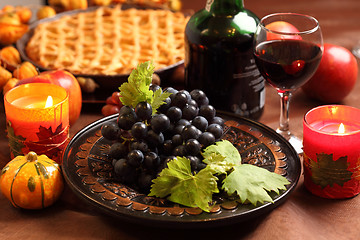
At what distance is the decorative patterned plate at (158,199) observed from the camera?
69 cm

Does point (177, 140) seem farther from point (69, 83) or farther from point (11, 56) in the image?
point (11, 56)

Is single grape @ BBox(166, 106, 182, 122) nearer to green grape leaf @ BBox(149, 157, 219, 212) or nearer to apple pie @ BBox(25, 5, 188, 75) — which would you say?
green grape leaf @ BBox(149, 157, 219, 212)

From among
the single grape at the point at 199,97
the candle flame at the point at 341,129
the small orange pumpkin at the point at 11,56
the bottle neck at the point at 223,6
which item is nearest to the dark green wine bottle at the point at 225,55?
the bottle neck at the point at 223,6

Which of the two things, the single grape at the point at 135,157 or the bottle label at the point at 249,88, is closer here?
the single grape at the point at 135,157

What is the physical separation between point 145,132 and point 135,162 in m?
0.05

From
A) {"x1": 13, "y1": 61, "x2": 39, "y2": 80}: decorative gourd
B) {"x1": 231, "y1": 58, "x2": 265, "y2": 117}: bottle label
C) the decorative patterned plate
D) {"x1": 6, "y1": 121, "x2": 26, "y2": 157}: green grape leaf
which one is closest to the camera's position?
the decorative patterned plate

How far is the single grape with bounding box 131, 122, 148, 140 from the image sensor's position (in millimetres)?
761

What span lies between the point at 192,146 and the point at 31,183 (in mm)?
254

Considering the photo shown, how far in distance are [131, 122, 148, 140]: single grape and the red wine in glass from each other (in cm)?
28

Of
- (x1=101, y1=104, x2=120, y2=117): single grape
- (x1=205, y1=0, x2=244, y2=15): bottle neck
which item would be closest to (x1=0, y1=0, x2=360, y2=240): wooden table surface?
(x1=101, y1=104, x2=120, y2=117): single grape

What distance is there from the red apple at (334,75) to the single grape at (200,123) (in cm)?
40

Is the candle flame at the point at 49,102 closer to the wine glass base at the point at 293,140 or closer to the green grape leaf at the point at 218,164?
the green grape leaf at the point at 218,164

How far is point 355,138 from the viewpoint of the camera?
0.77 meters

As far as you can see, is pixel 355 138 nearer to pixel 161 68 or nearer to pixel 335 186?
pixel 335 186
